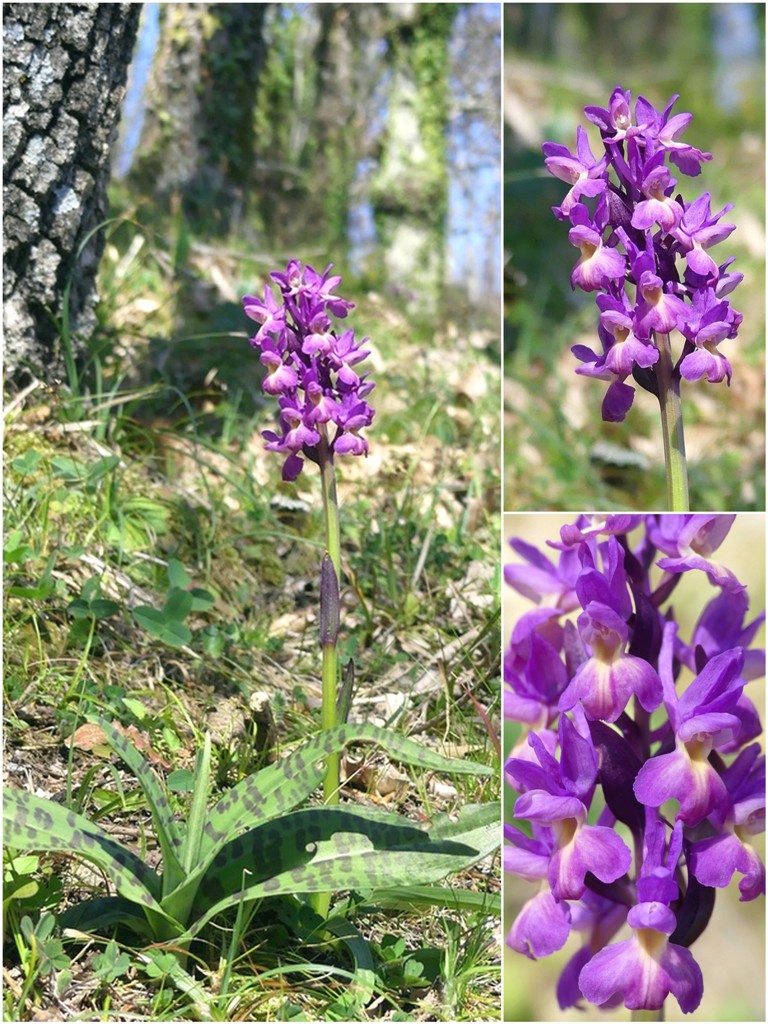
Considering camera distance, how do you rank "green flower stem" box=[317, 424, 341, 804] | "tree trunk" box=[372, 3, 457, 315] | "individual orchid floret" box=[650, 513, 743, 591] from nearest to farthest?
"individual orchid floret" box=[650, 513, 743, 591] → "green flower stem" box=[317, 424, 341, 804] → "tree trunk" box=[372, 3, 457, 315]

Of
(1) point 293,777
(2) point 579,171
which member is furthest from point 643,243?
(1) point 293,777

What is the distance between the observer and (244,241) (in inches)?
196

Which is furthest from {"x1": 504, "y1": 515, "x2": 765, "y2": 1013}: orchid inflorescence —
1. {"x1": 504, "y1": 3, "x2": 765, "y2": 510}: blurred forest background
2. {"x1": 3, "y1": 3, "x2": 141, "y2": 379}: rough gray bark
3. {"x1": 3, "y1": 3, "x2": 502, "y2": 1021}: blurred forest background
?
{"x1": 3, "y1": 3, "x2": 141, "y2": 379}: rough gray bark

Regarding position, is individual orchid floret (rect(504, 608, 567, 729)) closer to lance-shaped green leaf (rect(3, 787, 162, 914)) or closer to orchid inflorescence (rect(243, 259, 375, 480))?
orchid inflorescence (rect(243, 259, 375, 480))

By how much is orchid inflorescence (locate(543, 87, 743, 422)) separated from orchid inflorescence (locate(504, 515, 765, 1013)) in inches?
11.7

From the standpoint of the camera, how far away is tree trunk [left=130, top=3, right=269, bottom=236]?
4.67 metres

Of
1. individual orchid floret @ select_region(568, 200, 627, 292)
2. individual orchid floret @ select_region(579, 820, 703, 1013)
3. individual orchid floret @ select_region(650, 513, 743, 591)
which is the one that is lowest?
individual orchid floret @ select_region(579, 820, 703, 1013)

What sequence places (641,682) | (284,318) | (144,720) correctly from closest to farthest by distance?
1. (641,682)
2. (284,318)
3. (144,720)

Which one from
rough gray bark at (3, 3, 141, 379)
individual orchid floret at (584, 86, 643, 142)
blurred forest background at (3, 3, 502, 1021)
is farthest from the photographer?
rough gray bark at (3, 3, 141, 379)

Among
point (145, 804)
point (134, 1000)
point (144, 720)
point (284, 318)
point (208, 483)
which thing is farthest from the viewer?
point (208, 483)

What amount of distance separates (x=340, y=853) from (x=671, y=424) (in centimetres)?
91

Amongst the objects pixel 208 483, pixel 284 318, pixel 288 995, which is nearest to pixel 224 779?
pixel 288 995

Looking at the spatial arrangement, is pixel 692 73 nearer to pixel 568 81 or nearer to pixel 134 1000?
pixel 568 81

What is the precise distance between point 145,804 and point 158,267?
262cm
